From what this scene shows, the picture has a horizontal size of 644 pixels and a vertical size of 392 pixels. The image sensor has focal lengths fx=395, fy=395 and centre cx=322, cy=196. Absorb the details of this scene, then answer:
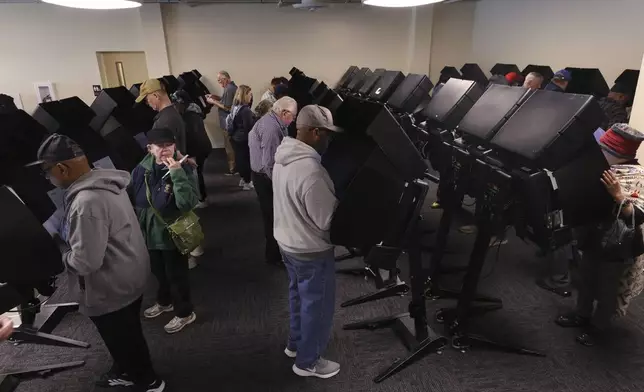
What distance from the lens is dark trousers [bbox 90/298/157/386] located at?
1888mm

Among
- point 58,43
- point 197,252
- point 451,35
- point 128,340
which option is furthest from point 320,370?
point 58,43

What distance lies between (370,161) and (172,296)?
81.1 inches

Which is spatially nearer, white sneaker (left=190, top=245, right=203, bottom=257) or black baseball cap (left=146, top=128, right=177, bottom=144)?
black baseball cap (left=146, top=128, right=177, bottom=144)

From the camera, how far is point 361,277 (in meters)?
3.40

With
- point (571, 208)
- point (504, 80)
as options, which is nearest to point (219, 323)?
point (571, 208)

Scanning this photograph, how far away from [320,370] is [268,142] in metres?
1.70

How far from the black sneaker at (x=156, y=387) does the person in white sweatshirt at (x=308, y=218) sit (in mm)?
822

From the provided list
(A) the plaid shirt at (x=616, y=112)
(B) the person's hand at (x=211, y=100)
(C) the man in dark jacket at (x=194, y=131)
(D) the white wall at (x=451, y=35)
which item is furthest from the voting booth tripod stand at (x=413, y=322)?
(D) the white wall at (x=451, y=35)

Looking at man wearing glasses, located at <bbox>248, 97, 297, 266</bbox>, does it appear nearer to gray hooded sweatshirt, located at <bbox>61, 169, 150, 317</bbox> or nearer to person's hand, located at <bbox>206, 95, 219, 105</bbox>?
gray hooded sweatshirt, located at <bbox>61, 169, 150, 317</bbox>

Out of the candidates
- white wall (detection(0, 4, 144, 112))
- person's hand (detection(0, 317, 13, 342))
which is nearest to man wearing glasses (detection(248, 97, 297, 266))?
person's hand (detection(0, 317, 13, 342))

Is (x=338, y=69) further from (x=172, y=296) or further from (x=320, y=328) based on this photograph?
(x=320, y=328)

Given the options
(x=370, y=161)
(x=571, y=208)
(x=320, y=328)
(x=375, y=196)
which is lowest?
(x=320, y=328)

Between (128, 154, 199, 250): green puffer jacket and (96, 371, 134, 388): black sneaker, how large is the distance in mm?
744

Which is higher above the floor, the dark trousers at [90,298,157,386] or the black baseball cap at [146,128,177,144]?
the black baseball cap at [146,128,177,144]
